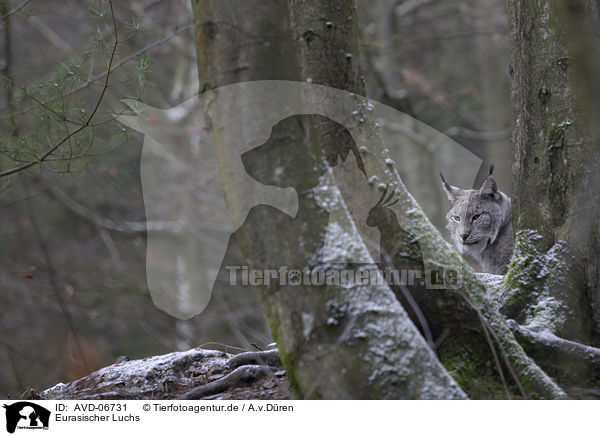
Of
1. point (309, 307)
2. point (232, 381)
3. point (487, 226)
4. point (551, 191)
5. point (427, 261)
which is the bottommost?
point (232, 381)

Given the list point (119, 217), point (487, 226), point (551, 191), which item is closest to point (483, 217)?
point (487, 226)

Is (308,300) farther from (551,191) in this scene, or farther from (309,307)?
(551,191)

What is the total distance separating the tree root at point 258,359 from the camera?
3205mm

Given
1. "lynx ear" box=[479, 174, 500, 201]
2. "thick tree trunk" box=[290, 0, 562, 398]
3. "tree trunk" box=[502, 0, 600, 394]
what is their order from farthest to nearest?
"lynx ear" box=[479, 174, 500, 201] → "tree trunk" box=[502, 0, 600, 394] → "thick tree trunk" box=[290, 0, 562, 398]

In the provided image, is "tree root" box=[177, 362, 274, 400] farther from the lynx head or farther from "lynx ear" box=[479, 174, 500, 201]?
"lynx ear" box=[479, 174, 500, 201]

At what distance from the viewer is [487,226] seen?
14.1 feet

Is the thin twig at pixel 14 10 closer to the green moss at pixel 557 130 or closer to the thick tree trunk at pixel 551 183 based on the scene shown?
the thick tree trunk at pixel 551 183

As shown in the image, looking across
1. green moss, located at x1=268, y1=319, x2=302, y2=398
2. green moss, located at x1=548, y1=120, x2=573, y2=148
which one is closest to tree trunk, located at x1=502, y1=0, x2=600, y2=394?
green moss, located at x1=548, y1=120, x2=573, y2=148

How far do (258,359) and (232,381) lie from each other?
31cm

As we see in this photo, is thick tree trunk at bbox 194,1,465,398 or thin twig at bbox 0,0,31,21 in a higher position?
thin twig at bbox 0,0,31,21

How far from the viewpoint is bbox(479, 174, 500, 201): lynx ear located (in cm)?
424

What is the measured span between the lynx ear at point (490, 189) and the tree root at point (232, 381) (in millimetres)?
2229

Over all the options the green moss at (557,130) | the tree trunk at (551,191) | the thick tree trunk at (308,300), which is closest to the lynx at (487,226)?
the tree trunk at (551,191)
